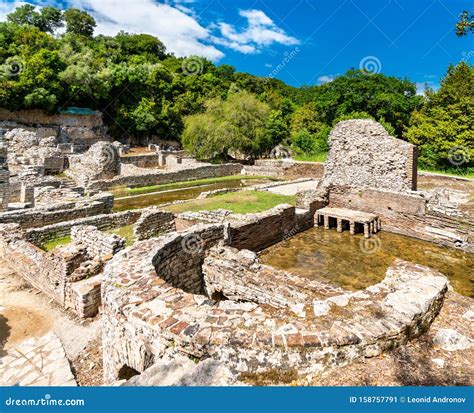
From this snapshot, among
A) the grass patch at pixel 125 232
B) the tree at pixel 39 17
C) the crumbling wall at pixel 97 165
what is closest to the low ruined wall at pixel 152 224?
the grass patch at pixel 125 232

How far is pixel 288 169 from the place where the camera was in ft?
95.6

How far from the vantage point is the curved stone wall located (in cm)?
296

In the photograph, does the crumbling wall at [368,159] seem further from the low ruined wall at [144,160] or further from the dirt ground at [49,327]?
the low ruined wall at [144,160]

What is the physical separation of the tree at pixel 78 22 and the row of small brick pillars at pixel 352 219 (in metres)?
62.9

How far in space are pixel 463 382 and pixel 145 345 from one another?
302 centimetres

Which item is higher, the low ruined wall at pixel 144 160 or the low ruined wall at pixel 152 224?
the low ruined wall at pixel 144 160

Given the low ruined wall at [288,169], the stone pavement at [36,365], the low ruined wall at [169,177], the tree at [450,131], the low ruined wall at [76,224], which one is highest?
the tree at [450,131]

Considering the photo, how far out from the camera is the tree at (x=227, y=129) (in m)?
35.0

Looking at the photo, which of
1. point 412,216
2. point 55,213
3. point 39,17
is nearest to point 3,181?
point 55,213

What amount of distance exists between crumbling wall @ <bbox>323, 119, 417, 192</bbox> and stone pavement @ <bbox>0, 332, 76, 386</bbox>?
473 inches

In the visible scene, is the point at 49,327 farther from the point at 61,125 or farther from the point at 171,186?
the point at 61,125

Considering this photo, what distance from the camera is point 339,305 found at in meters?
3.82

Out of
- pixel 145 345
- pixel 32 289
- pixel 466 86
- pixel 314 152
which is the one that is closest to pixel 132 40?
pixel 314 152

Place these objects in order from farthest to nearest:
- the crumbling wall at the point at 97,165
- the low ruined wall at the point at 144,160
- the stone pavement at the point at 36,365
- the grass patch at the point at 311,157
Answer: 1. the grass patch at the point at 311,157
2. the low ruined wall at the point at 144,160
3. the crumbling wall at the point at 97,165
4. the stone pavement at the point at 36,365
